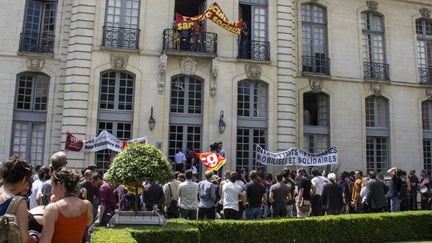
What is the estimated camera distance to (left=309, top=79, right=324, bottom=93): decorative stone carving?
77.2ft

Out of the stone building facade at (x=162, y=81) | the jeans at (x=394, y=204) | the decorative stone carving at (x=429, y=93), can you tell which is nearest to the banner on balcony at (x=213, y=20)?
the stone building facade at (x=162, y=81)

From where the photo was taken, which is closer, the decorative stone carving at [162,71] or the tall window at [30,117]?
the decorative stone carving at [162,71]

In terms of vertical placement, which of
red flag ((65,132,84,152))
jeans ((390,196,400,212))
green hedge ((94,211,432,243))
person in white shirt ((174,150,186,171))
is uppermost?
red flag ((65,132,84,152))

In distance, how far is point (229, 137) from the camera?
2011cm

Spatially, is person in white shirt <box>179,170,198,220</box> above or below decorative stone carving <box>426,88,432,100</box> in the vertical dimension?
below

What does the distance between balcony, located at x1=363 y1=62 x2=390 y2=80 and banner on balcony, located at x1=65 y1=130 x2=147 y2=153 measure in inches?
552

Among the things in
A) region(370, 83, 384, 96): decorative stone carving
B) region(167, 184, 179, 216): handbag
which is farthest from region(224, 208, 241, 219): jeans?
region(370, 83, 384, 96): decorative stone carving

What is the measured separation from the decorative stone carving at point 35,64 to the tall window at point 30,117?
420mm

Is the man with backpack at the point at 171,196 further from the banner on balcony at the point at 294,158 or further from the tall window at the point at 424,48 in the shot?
the tall window at the point at 424,48

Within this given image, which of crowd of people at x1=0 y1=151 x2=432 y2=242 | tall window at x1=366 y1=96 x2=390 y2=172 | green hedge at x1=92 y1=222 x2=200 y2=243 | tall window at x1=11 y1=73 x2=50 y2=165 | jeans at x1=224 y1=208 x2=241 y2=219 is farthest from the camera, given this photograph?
tall window at x1=366 y1=96 x2=390 y2=172

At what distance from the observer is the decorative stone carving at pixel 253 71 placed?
20922 mm

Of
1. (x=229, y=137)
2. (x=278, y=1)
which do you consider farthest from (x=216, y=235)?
(x=278, y=1)

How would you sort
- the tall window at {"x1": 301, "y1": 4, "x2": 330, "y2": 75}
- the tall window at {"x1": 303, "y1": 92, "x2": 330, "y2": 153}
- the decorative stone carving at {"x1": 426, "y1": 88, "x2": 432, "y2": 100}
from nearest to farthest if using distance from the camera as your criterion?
the tall window at {"x1": 303, "y1": 92, "x2": 330, "y2": 153}, the tall window at {"x1": 301, "y1": 4, "x2": 330, "y2": 75}, the decorative stone carving at {"x1": 426, "y1": 88, "x2": 432, "y2": 100}

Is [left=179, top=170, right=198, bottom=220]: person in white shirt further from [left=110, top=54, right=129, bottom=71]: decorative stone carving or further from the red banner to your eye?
[left=110, top=54, right=129, bottom=71]: decorative stone carving
